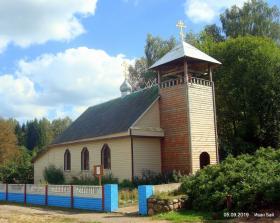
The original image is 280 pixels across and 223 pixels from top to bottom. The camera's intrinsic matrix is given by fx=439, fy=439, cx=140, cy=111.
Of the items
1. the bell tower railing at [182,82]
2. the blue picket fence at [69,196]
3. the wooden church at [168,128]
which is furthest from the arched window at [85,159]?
the bell tower railing at [182,82]

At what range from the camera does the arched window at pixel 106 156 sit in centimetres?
2945

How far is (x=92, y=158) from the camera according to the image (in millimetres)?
31047

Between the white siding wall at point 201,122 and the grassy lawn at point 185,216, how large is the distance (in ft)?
33.8

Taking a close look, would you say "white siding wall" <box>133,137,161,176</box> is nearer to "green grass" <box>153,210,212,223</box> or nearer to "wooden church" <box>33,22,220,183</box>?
"wooden church" <box>33,22,220,183</box>

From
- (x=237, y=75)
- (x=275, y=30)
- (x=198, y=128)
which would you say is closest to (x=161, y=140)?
(x=198, y=128)

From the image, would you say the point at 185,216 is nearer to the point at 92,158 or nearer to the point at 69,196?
the point at 69,196

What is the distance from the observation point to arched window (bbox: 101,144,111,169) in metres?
29.5

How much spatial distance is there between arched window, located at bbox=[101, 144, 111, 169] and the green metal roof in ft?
3.30

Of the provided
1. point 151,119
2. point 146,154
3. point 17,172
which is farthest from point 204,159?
point 17,172

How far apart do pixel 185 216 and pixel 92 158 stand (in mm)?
16628

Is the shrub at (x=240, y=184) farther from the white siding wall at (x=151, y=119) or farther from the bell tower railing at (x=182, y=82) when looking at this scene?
the white siding wall at (x=151, y=119)

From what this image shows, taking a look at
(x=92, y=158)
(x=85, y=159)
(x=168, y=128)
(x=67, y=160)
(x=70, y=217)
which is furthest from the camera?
(x=67, y=160)

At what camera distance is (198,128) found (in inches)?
1064

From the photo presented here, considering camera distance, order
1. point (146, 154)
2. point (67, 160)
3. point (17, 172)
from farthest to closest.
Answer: point (17, 172)
point (67, 160)
point (146, 154)
